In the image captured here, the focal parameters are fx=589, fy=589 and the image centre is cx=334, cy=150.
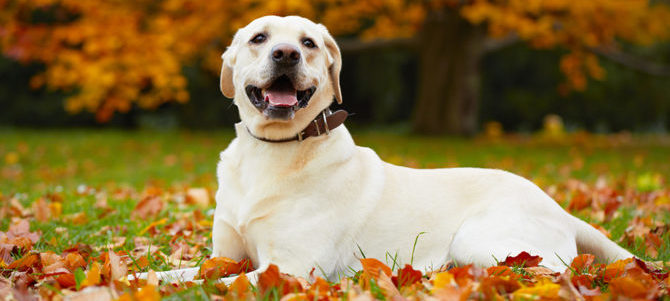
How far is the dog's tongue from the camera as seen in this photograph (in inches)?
107

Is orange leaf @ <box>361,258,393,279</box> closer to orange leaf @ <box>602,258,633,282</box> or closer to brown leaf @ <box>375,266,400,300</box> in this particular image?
brown leaf @ <box>375,266,400,300</box>

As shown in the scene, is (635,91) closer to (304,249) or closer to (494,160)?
(494,160)

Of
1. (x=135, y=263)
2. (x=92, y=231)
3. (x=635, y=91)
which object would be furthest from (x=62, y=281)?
(x=635, y=91)

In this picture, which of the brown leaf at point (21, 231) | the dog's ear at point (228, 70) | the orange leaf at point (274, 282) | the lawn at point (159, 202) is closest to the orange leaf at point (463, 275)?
the lawn at point (159, 202)

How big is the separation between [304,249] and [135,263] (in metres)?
0.80

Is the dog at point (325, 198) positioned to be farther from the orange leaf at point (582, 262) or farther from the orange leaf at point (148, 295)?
the orange leaf at point (148, 295)

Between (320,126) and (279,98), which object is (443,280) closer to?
(320,126)

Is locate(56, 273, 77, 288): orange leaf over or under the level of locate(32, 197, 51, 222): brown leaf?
over

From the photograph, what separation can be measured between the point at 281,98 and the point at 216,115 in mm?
19015

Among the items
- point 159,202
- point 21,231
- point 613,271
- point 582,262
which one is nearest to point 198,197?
point 159,202

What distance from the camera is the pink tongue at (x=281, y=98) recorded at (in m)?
2.73

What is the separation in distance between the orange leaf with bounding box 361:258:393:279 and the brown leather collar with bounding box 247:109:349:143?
2.40 ft

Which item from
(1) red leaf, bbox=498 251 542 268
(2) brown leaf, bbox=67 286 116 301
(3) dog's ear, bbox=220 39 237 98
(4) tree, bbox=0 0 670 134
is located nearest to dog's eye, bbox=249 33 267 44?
(3) dog's ear, bbox=220 39 237 98

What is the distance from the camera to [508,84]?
25422 millimetres
